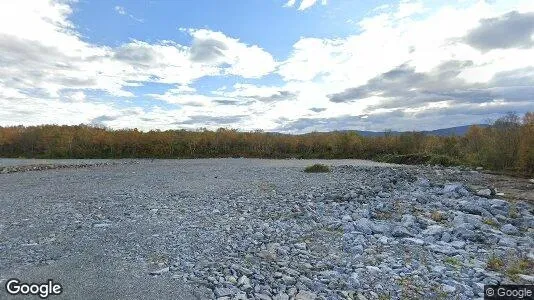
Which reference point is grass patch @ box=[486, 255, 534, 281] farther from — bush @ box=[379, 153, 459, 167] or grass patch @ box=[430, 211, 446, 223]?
bush @ box=[379, 153, 459, 167]

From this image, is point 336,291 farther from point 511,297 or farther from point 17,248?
point 17,248

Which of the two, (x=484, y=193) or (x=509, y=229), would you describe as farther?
(x=484, y=193)

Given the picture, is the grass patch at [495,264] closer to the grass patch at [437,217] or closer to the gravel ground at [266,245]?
the gravel ground at [266,245]

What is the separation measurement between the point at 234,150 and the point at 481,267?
49.8 meters

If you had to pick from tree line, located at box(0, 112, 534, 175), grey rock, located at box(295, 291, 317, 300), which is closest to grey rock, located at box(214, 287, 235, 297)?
grey rock, located at box(295, 291, 317, 300)

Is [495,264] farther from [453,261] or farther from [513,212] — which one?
[513,212]

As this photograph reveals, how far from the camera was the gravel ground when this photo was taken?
22.3ft

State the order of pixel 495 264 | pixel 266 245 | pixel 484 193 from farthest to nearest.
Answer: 1. pixel 484 193
2. pixel 266 245
3. pixel 495 264

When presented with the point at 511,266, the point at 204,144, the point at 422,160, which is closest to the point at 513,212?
the point at 511,266

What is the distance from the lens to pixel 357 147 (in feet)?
186

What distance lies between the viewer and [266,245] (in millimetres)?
9117

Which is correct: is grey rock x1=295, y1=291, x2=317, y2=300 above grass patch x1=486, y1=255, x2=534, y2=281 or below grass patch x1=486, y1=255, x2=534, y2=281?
above

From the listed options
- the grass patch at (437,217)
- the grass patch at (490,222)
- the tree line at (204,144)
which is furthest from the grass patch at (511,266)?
the tree line at (204,144)

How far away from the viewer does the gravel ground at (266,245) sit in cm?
680
